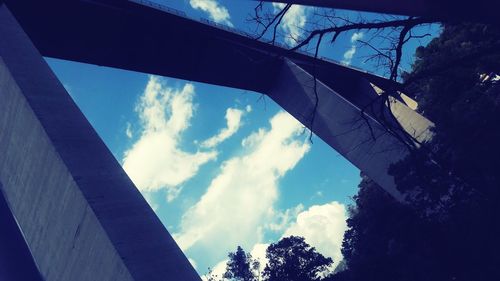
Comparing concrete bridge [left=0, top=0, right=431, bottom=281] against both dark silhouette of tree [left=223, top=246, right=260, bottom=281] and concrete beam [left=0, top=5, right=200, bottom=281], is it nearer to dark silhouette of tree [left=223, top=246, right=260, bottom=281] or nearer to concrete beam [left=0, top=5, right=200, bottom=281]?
concrete beam [left=0, top=5, right=200, bottom=281]

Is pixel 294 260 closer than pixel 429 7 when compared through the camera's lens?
No

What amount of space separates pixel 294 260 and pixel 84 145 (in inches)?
842

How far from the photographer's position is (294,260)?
24.8 m

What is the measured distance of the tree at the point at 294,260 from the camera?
23656mm

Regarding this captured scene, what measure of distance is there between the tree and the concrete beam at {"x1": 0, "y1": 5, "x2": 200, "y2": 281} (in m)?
19.2

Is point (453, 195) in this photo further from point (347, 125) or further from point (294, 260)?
point (294, 260)

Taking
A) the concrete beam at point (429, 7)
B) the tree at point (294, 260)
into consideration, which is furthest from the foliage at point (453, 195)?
the tree at point (294, 260)

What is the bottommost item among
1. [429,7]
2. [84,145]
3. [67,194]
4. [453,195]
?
[453,195]

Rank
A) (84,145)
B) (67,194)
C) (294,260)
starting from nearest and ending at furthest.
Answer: (67,194)
(84,145)
(294,260)

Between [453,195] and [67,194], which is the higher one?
[67,194]

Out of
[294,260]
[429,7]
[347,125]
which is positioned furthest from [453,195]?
[294,260]

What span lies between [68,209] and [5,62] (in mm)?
3963

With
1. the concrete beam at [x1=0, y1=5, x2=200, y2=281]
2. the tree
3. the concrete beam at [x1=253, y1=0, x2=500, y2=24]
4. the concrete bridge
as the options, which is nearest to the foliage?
the concrete bridge

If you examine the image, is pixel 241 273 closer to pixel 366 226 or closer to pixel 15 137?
pixel 366 226
